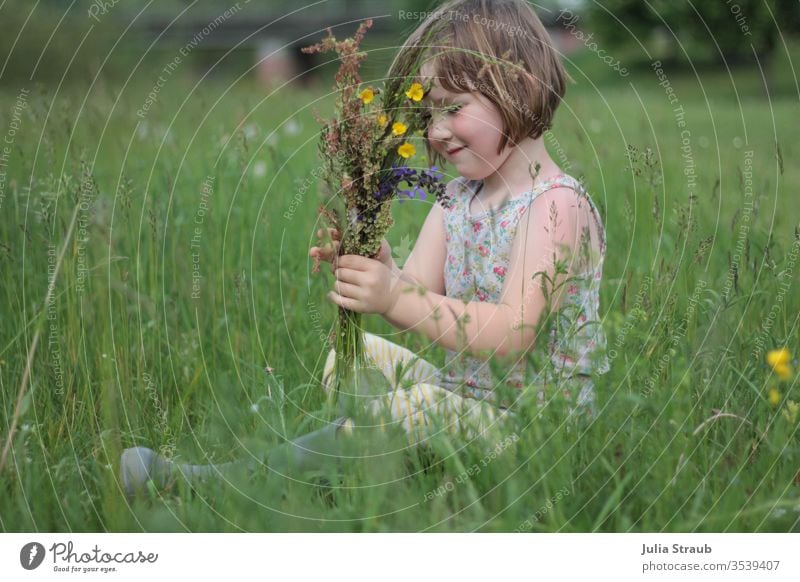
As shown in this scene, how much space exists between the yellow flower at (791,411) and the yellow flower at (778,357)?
89 mm

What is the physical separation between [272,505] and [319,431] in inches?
8.5

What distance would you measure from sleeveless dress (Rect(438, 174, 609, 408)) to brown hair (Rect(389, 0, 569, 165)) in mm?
171

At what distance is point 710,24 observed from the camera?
857cm

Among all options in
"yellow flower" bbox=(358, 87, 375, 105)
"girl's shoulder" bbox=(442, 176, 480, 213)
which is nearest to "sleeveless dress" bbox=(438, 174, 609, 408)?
"girl's shoulder" bbox=(442, 176, 480, 213)

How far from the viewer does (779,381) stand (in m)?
1.87

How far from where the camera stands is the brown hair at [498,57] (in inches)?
74.2

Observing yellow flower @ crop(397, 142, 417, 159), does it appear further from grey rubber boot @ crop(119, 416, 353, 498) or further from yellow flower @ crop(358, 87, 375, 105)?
grey rubber boot @ crop(119, 416, 353, 498)

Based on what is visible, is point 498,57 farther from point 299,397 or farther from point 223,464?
point 223,464

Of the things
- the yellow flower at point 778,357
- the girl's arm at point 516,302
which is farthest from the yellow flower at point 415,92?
the yellow flower at point 778,357

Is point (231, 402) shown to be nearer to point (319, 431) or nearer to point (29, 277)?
point (319, 431)

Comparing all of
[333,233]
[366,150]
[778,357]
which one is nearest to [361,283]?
[333,233]

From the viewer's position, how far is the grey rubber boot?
1.70 metres

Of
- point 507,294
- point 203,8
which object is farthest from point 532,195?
point 203,8

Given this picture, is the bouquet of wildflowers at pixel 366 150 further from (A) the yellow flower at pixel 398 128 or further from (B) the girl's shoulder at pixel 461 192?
(B) the girl's shoulder at pixel 461 192
